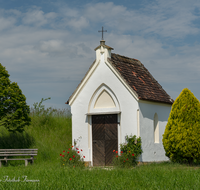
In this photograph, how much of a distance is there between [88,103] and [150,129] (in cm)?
374

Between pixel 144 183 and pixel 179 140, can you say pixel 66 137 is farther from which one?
pixel 144 183

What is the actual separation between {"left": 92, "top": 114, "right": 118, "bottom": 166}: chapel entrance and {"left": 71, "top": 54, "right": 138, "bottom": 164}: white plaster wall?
0.30 metres

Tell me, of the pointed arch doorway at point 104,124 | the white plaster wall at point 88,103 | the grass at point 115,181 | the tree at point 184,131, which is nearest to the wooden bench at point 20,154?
the white plaster wall at point 88,103

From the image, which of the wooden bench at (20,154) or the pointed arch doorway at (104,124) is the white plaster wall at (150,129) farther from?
the wooden bench at (20,154)

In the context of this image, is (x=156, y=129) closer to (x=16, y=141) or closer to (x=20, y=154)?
(x=20, y=154)

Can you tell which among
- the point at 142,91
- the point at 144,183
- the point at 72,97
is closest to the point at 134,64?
the point at 142,91

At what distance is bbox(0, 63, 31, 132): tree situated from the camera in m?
17.8

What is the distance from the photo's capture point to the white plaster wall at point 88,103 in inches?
613

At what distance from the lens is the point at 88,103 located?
16859 millimetres

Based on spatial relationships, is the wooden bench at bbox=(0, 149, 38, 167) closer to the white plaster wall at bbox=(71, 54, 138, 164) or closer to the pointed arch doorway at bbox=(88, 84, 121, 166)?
the white plaster wall at bbox=(71, 54, 138, 164)

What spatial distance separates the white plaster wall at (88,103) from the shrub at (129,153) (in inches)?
16.9

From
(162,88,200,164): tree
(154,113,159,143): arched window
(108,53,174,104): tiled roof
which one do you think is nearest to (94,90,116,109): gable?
(108,53,174,104): tiled roof

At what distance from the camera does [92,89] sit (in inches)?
662

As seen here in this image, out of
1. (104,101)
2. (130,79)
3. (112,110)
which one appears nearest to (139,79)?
(130,79)
